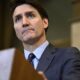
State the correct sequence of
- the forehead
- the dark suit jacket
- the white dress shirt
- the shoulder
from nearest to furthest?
the dark suit jacket
the shoulder
the white dress shirt
the forehead

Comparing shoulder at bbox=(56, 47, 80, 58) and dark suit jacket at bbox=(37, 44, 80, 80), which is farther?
shoulder at bbox=(56, 47, 80, 58)

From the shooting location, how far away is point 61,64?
169 centimetres

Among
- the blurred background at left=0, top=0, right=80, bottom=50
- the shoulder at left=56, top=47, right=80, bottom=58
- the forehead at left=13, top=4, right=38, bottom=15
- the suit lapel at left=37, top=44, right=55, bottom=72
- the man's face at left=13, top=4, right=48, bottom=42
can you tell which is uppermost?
the forehead at left=13, top=4, right=38, bottom=15

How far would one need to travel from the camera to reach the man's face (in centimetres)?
190

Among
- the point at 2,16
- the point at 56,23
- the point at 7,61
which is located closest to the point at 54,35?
the point at 56,23

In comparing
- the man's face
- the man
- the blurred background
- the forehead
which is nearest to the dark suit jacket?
the man

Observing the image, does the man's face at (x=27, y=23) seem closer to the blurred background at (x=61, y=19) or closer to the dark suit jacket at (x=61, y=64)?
the dark suit jacket at (x=61, y=64)

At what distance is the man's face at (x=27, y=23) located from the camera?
1904 millimetres

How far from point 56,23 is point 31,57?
11.5 feet

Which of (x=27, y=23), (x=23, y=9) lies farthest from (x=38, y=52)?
(x=23, y=9)

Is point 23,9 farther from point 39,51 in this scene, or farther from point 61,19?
point 61,19

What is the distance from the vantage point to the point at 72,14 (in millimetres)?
5227

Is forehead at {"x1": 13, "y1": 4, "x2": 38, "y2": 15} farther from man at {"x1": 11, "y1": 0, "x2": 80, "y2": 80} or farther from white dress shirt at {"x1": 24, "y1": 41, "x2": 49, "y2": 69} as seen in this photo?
white dress shirt at {"x1": 24, "y1": 41, "x2": 49, "y2": 69}

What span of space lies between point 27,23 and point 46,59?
0.23 m
